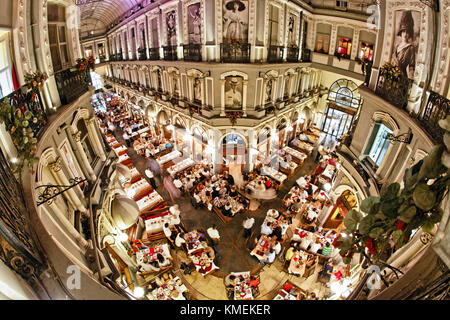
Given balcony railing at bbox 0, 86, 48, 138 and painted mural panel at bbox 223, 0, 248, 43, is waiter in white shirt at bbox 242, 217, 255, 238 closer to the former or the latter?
balcony railing at bbox 0, 86, 48, 138

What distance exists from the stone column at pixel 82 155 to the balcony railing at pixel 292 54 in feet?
50.4

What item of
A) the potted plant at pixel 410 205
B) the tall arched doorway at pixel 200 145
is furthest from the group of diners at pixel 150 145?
the potted plant at pixel 410 205

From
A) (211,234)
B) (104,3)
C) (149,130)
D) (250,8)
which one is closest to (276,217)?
(211,234)

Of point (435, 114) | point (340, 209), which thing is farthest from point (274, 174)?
point (435, 114)

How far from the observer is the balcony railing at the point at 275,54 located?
1459 centimetres

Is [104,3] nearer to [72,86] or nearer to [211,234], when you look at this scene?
[72,86]

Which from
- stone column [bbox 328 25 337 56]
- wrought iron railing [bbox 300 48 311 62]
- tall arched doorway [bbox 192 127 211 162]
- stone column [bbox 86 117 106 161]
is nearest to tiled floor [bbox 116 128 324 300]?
tall arched doorway [bbox 192 127 211 162]

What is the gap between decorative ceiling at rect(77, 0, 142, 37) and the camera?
21422 mm

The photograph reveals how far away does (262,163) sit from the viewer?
60.1 feet

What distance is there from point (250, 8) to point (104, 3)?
18598 millimetres

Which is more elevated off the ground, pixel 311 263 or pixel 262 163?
pixel 262 163

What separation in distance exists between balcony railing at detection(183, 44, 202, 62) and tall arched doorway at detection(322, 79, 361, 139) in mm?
15022

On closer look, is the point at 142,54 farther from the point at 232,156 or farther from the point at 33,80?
the point at 33,80
